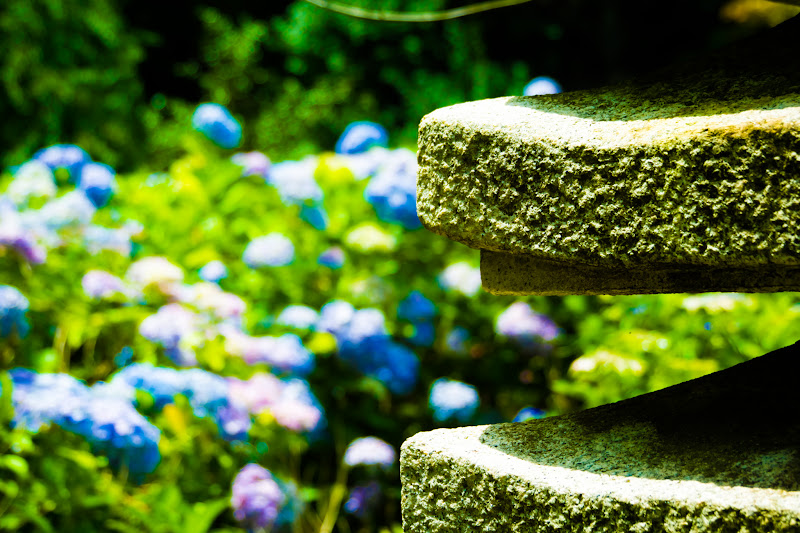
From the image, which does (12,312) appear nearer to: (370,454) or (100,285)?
(100,285)

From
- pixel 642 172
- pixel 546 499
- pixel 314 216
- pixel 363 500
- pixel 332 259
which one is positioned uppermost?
pixel 642 172

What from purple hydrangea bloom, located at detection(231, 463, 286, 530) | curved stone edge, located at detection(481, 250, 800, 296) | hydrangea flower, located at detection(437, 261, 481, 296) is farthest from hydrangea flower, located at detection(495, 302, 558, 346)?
curved stone edge, located at detection(481, 250, 800, 296)

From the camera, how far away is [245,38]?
7328 mm

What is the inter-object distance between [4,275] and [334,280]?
1.08m

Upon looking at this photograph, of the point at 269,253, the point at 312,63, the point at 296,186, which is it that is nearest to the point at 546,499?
the point at 269,253

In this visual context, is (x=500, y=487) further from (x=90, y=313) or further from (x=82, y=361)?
(x=82, y=361)

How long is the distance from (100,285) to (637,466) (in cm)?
205

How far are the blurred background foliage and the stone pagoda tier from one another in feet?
18.1

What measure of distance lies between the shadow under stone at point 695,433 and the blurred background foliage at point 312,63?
5.49 metres

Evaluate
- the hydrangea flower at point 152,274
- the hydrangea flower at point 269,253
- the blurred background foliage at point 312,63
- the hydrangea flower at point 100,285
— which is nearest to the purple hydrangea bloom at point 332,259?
the hydrangea flower at point 269,253

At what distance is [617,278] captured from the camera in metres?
0.92

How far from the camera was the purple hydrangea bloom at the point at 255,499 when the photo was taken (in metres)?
2.17

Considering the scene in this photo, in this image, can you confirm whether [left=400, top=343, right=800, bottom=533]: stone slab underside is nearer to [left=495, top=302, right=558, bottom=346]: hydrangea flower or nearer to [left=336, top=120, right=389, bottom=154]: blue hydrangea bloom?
[left=495, top=302, right=558, bottom=346]: hydrangea flower

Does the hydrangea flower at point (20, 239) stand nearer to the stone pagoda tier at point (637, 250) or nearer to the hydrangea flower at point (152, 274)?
the hydrangea flower at point (152, 274)
